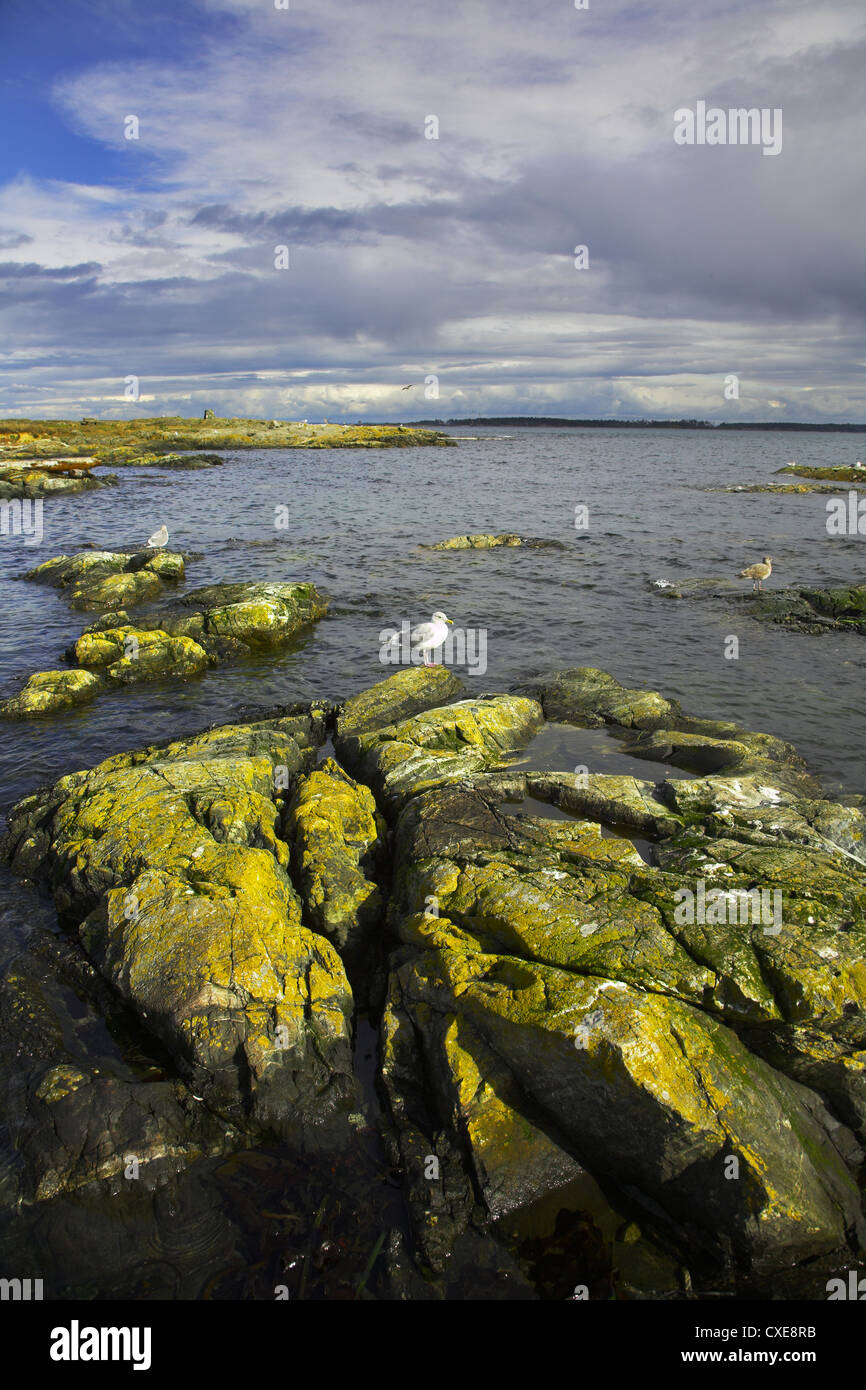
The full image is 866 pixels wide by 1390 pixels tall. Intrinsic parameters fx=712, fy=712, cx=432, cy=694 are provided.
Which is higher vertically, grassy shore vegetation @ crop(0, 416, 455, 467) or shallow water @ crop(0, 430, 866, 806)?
grassy shore vegetation @ crop(0, 416, 455, 467)

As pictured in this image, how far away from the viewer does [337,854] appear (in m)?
8.80

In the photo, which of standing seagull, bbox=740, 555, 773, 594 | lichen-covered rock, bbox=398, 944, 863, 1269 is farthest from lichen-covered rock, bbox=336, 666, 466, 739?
standing seagull, bbox=740, 555, 773, 594

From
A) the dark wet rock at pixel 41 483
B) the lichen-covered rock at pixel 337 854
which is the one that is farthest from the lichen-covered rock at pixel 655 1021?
the dark wet rock at pixel 41 483

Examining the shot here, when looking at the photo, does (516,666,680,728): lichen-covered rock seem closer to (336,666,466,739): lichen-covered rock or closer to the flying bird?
(336,666,466,739): lichen-covered rock

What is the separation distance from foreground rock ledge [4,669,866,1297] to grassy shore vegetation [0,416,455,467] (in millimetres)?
73527

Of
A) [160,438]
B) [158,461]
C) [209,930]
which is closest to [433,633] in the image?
[209,930]

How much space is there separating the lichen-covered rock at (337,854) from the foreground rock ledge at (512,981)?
4cm

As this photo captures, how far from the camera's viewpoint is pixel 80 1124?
595 centimetres

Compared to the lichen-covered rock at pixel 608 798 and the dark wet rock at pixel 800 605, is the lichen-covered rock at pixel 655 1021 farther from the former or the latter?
the dark wet rock at pixel 800 605

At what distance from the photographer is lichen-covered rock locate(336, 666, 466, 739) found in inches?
536

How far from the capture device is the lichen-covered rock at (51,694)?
1472 cm

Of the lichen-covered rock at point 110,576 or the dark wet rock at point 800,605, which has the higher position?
the lichen-covered rock at point 110,576

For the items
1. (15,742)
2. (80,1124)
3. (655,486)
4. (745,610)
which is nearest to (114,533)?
(15,742)

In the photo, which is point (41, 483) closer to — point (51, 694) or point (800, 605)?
point (51, 694)
